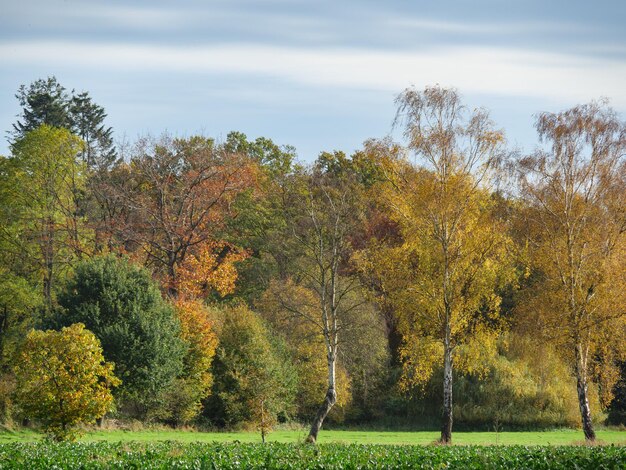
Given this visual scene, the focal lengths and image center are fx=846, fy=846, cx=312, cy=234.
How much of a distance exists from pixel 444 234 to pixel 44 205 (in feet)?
93.1

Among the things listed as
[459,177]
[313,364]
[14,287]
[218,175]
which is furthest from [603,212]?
[14,287]

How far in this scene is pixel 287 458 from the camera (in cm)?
2198

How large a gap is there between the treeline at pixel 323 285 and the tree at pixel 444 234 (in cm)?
10

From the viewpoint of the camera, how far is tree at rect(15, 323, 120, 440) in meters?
31.4

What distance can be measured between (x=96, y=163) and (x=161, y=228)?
11665 millimetres

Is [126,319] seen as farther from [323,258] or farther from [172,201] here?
[172,201]

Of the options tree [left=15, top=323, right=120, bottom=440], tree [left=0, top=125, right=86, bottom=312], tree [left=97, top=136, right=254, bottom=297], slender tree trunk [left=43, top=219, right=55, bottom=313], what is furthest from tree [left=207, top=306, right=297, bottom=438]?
tree [left=15, top=323, right=120, bottom=440]

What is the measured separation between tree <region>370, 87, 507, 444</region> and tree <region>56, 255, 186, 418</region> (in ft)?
40.3

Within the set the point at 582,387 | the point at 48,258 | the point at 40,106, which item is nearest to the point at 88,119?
the point at 40,106

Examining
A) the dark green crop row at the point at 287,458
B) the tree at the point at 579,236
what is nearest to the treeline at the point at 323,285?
the tree at the point at 579,236

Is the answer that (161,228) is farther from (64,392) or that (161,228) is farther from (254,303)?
(64,392)

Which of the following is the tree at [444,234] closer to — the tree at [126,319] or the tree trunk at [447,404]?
the tree trunk at [447,404]

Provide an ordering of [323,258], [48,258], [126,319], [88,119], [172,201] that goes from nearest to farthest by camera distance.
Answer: [126,319] → [323,258] → [48,258] → [172,201] → [88,119]

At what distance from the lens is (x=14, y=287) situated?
50812mm
